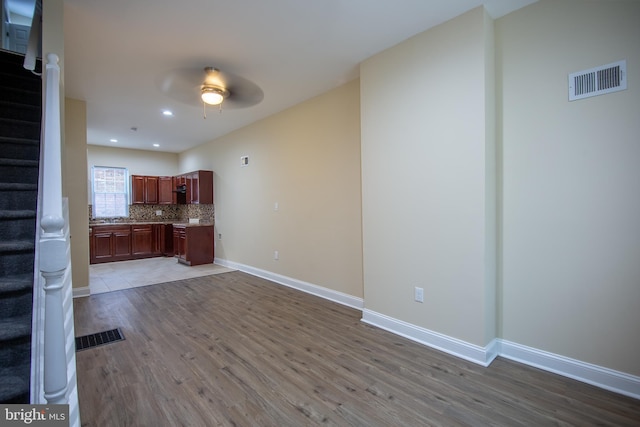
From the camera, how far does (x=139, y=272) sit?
18.4ft

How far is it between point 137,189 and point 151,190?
1.01 ft

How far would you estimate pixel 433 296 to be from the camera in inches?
101

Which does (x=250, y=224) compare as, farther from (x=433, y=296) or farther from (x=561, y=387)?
(x=561, y=387)

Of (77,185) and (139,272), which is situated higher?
(77,185)

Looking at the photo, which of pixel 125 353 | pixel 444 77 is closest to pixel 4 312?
pixel 125 353

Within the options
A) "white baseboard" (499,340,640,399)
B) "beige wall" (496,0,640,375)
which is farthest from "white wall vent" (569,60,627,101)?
"white baseboard" (499,340,640,399)

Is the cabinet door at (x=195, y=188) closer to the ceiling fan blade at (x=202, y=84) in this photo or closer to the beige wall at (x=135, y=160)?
the beige wall at (x=135, y=160)

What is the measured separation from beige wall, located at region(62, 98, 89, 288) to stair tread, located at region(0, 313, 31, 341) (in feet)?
10.2

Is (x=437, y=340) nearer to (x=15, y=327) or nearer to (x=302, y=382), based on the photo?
(x=302, y=382)

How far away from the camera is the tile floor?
474cm

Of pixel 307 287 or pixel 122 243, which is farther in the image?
pixel 122 243

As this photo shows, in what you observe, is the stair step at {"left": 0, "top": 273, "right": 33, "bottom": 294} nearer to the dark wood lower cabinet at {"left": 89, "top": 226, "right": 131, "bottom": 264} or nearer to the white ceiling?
the white ceiling

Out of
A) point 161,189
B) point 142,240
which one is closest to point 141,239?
point 142,240

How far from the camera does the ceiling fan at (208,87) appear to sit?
3344 millimetres
